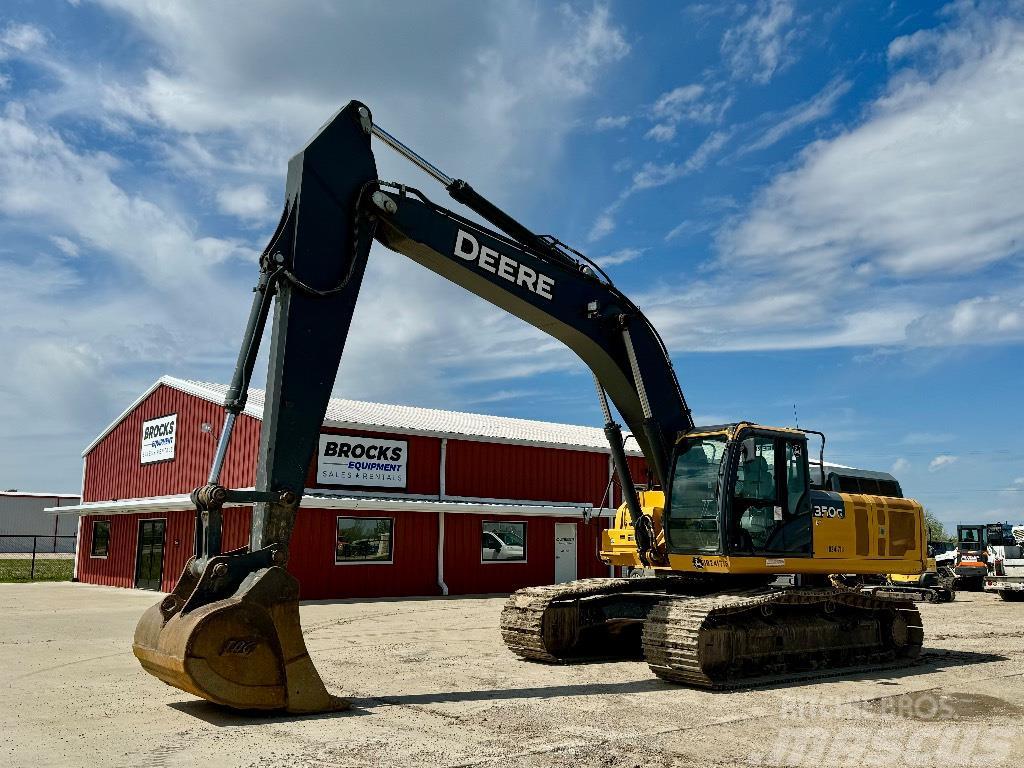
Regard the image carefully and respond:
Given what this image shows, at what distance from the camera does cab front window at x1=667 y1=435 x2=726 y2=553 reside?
11.5m

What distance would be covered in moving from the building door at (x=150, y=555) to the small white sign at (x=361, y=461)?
6961mm

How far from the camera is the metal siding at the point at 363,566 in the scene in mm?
23812

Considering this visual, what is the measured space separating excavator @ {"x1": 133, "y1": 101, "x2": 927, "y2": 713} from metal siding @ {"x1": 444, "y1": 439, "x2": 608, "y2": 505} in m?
13.5

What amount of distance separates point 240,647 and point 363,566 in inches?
675

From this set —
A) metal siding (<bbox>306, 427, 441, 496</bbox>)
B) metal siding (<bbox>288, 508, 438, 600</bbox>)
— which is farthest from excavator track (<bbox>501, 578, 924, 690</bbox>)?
metal siding (<bbox>306, 427, 441, 496</bbox>)

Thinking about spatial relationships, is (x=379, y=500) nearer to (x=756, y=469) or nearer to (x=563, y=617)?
(x=563, y=617)

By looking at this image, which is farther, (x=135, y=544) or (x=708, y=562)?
(x=135, y=544)

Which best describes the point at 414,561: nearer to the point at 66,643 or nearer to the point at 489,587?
the point at 489,587

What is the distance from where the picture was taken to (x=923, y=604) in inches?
978

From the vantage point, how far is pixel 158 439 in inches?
1156

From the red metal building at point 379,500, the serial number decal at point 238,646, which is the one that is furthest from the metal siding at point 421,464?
the serial number decal at point 238,646

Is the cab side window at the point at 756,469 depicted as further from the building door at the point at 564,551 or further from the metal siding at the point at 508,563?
the building door at the point at 564,551

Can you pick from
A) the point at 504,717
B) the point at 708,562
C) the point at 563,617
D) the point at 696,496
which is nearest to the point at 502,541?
the point at 563,617

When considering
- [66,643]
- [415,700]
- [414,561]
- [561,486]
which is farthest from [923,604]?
[66,643]
